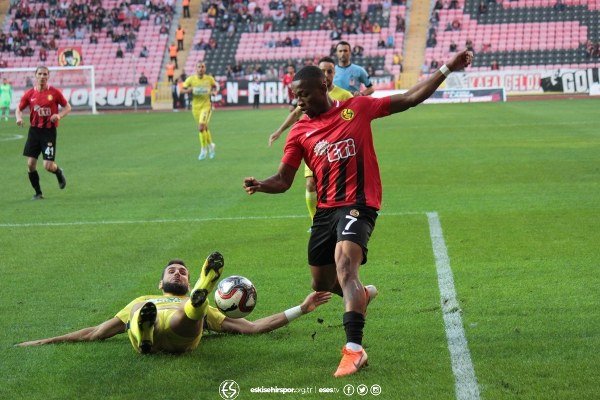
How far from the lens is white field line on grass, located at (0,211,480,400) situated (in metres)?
5.77

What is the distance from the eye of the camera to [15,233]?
1277 centimetres

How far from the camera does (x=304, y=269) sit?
384 inches

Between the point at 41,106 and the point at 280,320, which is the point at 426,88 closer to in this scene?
the point at 280,320

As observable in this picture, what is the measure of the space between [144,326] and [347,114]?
6.59 feet

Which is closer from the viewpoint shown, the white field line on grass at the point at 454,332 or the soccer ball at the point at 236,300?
the white field line on grass at the point at 454,332

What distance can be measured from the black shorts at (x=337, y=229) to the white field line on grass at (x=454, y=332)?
2.87ft

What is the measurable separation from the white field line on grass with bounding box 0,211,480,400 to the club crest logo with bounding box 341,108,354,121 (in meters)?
1.70

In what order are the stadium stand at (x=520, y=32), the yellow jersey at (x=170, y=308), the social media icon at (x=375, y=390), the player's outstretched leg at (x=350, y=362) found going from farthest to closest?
the stadium stand at (x=520, y=32) < the yellow jersey at (x=170, y=308) < the player's outstretched leg at (x=350, y=362) < the social media icon at (x=375, y=390)

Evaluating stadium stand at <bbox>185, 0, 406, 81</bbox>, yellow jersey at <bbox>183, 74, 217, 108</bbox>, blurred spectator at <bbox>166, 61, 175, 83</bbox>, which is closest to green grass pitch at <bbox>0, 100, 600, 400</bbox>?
yellow jersey at <bbox>183, 74, 217, 108</bbox>

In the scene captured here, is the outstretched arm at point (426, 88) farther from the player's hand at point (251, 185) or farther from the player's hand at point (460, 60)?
the player's hand at point (251, 185)

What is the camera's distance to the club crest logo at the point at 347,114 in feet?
22.2

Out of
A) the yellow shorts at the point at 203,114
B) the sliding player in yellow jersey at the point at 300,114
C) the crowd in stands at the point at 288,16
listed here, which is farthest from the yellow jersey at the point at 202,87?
the crowd in stands at the point at 288,16

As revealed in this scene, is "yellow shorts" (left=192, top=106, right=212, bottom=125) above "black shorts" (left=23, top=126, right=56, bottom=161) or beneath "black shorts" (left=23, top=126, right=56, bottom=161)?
beneath

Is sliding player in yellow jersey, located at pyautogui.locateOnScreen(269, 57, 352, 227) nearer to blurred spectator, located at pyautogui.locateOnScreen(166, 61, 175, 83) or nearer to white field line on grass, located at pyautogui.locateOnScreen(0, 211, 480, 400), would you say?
white field line on grass, located at pyautogui.locateOnScreen(0, 211, 480, 400)
